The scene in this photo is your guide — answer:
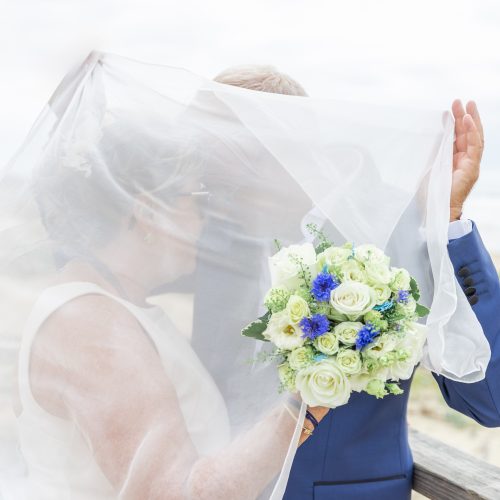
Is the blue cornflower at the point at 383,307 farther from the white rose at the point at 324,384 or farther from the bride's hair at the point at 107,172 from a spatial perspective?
the bride's hair at the point at 107,172

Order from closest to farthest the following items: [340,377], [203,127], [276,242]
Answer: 1. [340,377]
2. [276,242]
3. [203,127]

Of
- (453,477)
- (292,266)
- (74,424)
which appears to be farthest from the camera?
(453,477)

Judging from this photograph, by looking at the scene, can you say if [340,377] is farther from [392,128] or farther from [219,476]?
[392,128]

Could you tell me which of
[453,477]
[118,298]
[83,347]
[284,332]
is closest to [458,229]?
[284,332]

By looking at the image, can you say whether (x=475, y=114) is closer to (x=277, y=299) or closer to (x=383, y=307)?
(x=383, y=307)

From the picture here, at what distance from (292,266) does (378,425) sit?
0.75 metres

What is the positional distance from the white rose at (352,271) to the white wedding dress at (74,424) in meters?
0.51

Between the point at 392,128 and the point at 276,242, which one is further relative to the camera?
the point at 392,128

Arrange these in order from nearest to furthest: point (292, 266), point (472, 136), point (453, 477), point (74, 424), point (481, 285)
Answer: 1. point (292, 266)
2. point (74, 424)
3. point (481, 285)
4. point (472, 136)
5. point (453, 477)

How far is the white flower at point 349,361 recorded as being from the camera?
1.55m

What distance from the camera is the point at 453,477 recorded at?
91.1 inches

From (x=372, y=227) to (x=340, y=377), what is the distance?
0.51 meters

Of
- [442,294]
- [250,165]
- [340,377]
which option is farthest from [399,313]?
[250,165]

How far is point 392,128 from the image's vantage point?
6.80ft
